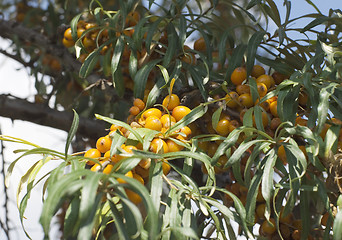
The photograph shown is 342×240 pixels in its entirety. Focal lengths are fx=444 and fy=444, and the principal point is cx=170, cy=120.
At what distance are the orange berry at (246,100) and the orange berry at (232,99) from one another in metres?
0.01

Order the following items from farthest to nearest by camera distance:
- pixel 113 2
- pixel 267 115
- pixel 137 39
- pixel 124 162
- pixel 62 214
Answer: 1. pixel 113 2
2. pixel 62 214
3. pixel 137 39
4. pixel 267 115
5. pixel 124 162

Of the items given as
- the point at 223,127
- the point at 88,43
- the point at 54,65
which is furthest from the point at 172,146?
the point at 54,65

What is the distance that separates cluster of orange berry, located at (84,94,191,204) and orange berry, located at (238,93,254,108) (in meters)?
0.12

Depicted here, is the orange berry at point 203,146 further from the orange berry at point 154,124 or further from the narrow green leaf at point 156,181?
the narrow green leaf at point 156,181

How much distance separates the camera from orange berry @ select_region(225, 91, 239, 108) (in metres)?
0.96

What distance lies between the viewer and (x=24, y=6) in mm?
2170

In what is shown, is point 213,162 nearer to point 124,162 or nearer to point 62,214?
point 124,162

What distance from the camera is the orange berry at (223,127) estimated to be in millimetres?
968

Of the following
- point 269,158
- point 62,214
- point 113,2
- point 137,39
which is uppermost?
point 113,2

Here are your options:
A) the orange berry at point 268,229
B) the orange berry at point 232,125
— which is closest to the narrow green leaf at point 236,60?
the orange berry at point 232,125

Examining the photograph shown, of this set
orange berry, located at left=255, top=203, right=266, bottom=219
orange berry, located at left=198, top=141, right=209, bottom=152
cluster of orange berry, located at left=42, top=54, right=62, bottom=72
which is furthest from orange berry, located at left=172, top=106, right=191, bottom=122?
cluster of orange berry, located at left=42, top=54, right=62, bottom=72

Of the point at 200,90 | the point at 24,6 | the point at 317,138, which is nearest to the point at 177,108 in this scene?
the point at 200,90

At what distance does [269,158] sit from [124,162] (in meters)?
0.28

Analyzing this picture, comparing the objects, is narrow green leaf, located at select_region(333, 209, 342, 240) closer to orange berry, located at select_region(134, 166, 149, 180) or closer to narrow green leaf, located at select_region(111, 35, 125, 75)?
orange berry, located at select_region(134, 166, 149, 180)
